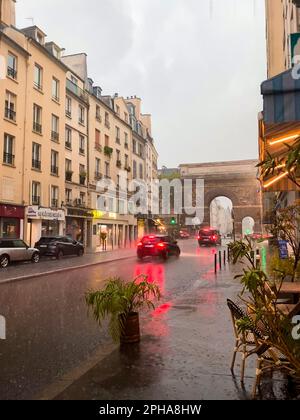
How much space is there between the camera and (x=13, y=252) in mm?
19391

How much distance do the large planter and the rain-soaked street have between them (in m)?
0.16

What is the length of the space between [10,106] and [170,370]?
24718 mm

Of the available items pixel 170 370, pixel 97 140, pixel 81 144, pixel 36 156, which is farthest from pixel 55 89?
pixel 170 370

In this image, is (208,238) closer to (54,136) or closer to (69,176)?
(69,176)

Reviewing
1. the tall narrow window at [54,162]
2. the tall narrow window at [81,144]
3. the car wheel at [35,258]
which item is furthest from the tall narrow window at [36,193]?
the tall narrow window at [81,144]

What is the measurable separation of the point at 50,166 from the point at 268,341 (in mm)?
27769

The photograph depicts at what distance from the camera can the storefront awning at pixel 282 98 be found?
541cm

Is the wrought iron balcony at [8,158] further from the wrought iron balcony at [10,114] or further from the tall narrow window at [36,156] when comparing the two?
the wrought iron balcony at [10,114]

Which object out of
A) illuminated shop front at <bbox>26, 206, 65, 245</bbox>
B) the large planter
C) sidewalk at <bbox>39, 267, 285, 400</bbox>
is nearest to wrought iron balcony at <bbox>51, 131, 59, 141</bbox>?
illuminated shop front at <bbox>26, 206, 65, 245</bbox>

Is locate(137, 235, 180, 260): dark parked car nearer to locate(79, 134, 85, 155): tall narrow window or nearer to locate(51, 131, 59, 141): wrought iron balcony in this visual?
locate(51, 131, 59, 141): wrought iron balcony

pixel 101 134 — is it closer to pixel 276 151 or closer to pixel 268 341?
pixel 276 151

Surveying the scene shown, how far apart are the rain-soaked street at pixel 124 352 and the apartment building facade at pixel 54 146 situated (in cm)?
1731

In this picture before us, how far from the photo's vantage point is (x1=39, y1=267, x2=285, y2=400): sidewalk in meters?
3.75
